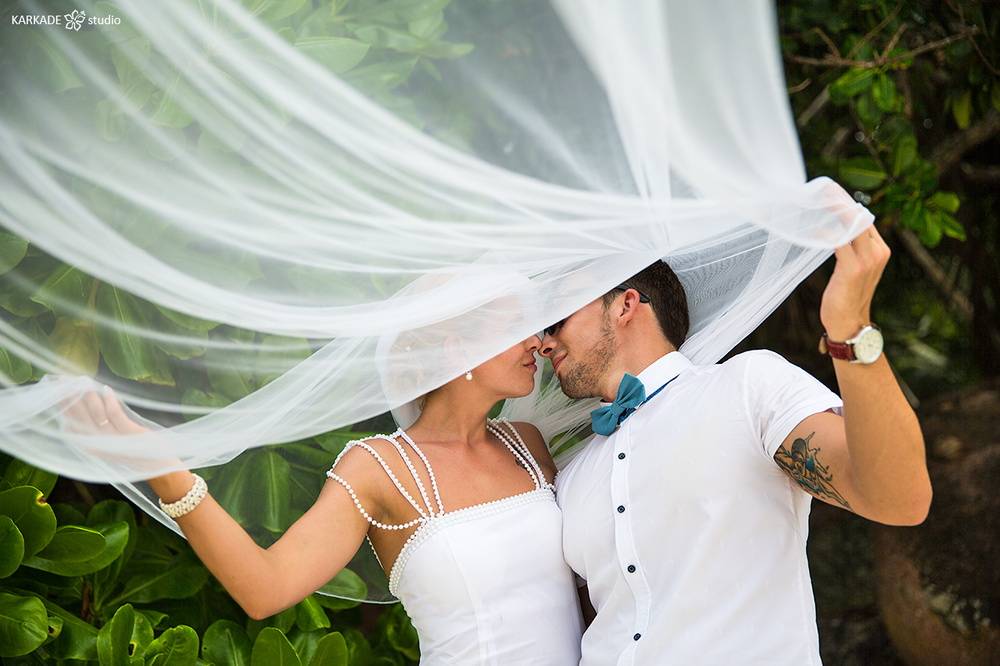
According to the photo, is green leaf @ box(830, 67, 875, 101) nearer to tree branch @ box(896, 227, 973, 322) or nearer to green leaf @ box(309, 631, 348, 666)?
tree branch @ box(896, 227, 973, 322)

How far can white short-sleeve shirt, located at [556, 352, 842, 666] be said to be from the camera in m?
1.58

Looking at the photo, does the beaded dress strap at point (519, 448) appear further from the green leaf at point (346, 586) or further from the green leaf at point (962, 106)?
the green leaf at point (962, 106)

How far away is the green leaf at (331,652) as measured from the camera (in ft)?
7.04

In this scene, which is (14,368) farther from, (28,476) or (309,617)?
(309,617)

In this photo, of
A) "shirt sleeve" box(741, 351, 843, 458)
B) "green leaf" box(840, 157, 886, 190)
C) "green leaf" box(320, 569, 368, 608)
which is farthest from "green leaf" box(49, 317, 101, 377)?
"green leaf" box(840, 157, 886, 190)

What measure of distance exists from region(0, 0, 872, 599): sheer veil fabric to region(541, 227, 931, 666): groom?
36 centimetres

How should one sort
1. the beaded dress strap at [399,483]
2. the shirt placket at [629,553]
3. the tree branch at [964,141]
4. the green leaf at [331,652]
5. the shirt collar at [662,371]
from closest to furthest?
the shirt placket at [629,553] < the beaded dress strap at [399,483] < the shirt collar at [662,371] < the green leaf at [331,652] < the tree branch at [964,141]

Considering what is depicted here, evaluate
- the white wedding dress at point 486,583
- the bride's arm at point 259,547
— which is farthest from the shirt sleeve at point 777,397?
the bride's arm at point 259,547

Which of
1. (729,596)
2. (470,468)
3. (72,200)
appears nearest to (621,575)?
(729,596)

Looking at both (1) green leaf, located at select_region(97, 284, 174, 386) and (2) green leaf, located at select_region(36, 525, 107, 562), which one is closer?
(1) green leaf, located at select_region(97, 284, 174, 386)

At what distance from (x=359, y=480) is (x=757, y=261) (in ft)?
3.30

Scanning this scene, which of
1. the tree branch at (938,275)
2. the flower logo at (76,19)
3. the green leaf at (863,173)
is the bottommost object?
the tree branch at (938,275)

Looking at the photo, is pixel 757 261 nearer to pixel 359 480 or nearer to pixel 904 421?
pixel 904 421

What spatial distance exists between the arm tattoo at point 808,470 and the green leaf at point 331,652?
51.0 inches
